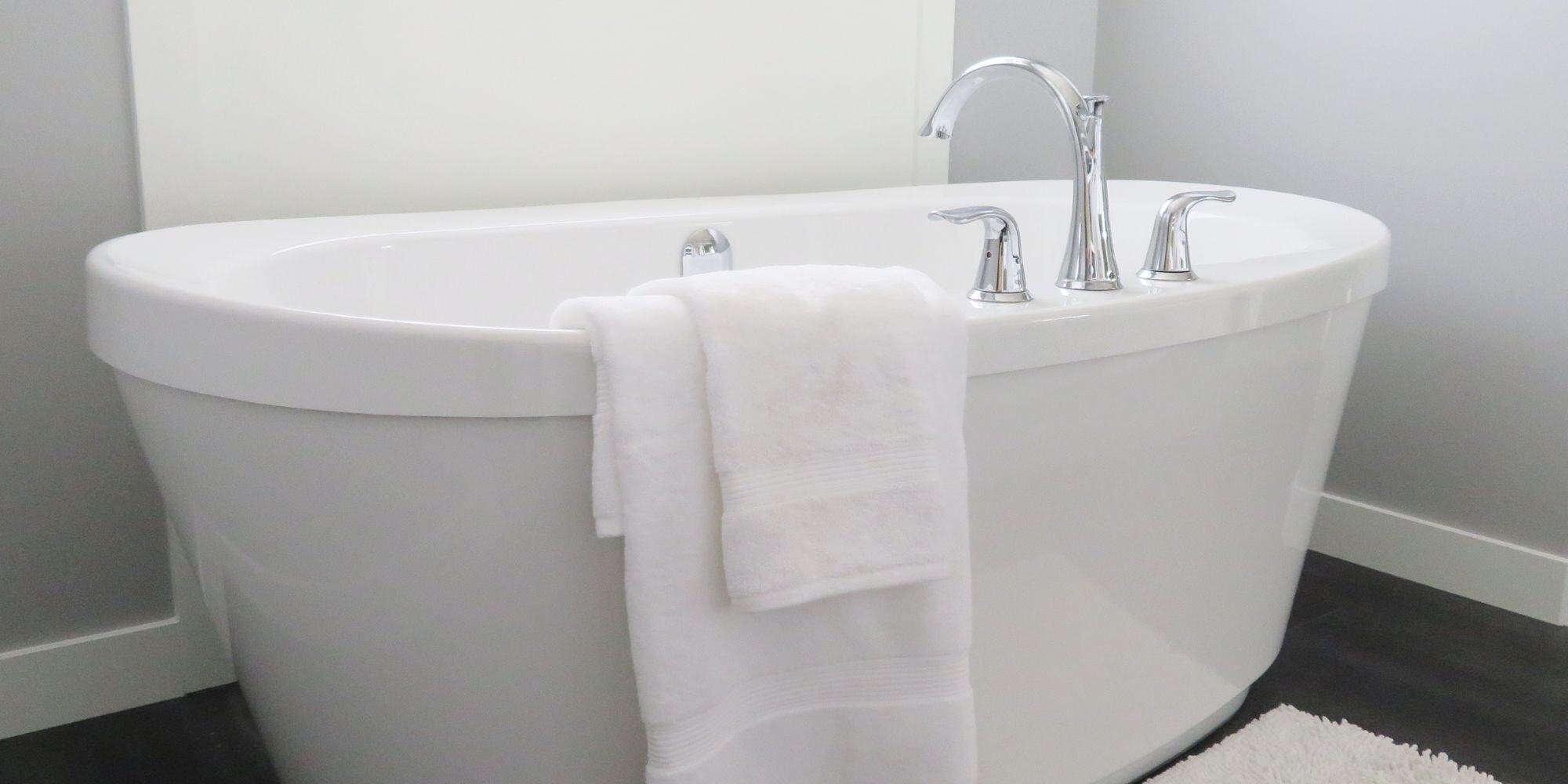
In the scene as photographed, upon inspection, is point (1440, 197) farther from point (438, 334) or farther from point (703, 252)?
point (438, 334)

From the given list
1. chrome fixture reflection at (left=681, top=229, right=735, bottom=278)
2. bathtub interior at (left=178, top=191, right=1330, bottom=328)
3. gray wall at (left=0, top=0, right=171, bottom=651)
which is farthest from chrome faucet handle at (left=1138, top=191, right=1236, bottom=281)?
gray wall at (left=0, top=0, right=171, bottom=651)

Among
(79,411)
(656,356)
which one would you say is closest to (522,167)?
(79,411)

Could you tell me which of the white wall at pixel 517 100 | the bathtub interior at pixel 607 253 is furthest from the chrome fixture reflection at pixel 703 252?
the white wall at pixel 517 100

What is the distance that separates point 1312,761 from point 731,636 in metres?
0.98

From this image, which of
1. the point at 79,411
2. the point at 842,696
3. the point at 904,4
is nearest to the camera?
the point at 842,696

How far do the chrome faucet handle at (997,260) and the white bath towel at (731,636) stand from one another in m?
0.26

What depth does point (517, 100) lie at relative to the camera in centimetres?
187

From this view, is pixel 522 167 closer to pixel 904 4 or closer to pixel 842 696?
pixel 904 4

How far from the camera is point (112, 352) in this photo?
105 centimetres

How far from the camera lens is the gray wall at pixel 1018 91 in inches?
96.6

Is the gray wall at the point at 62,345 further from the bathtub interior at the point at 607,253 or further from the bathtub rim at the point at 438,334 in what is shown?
the bathtub interior at the point at 607,253

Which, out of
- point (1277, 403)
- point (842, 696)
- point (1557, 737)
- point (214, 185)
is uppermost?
point (214, 185)

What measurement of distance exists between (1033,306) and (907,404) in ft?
0.79

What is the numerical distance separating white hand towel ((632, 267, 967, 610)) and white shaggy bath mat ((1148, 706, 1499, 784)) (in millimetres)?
743
